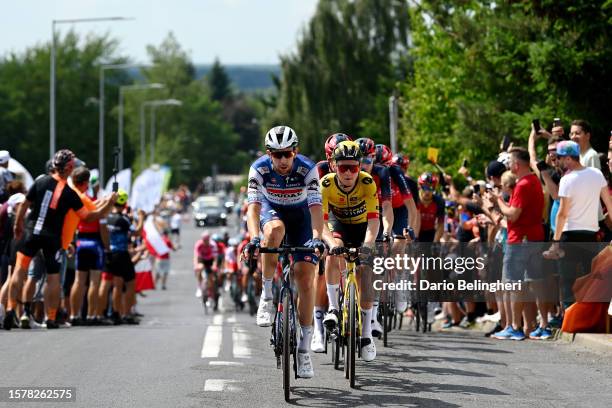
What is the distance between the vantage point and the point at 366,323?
1246 centimetres

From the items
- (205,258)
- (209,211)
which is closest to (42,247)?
(205,258)

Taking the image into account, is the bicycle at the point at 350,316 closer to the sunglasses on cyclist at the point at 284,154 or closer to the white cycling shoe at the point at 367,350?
the white cycling shoe at the point at 367,350

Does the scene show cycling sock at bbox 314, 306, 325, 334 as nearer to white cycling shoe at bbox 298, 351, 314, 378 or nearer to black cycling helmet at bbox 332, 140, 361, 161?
white cycling shoe at bbox 298, 351, 314, 378

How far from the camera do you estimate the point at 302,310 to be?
1159 cm

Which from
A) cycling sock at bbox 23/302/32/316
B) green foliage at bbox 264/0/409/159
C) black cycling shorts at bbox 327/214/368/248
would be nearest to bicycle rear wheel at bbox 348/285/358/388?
black cycling shorts at bbox 327/214/368/248

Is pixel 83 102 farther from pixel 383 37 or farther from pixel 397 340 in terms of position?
pixel 397 340

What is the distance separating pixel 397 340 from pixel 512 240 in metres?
1.73

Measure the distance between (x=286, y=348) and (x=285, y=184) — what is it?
1.54 metres

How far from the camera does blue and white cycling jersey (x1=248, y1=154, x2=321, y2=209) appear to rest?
450 inches

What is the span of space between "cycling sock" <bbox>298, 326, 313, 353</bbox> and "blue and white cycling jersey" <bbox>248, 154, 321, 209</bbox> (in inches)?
39.5

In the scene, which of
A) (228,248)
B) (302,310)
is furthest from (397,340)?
(228,248)

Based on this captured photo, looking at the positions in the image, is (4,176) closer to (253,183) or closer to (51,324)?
(51,324)

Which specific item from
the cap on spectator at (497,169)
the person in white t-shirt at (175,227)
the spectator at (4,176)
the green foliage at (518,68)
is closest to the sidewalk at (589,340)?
the cap on spectator at (497,169)

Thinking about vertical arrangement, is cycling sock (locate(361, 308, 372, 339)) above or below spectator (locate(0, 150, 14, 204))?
below
